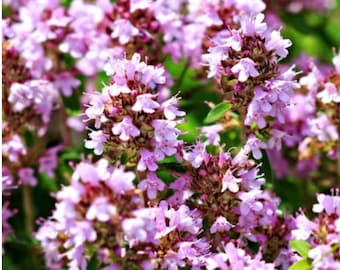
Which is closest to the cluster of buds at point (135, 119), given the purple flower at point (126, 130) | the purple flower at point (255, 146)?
the purple flower at point (126, 130)

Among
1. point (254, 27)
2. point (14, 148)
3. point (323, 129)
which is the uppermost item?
point (254, 27)

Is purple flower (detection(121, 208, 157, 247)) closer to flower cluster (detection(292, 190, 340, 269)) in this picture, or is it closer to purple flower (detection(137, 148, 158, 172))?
purple flower (detection(137, 148, 158, 172))

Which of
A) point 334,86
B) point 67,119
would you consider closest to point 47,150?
point 67,119

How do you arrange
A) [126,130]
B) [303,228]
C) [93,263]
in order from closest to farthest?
1. [93,263]
2. [126,130]
3. [303,228]

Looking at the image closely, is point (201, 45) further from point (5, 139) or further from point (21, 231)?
point (21, 231)

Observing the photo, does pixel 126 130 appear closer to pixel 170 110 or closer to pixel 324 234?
pixel 170 110

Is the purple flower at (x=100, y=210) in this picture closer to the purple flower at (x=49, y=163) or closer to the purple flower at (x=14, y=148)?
the purple flower at (x=14, y=148)

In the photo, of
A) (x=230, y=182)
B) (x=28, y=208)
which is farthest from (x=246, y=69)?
(x=28, y=208)

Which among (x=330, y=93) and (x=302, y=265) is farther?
(x=330, y=93)
